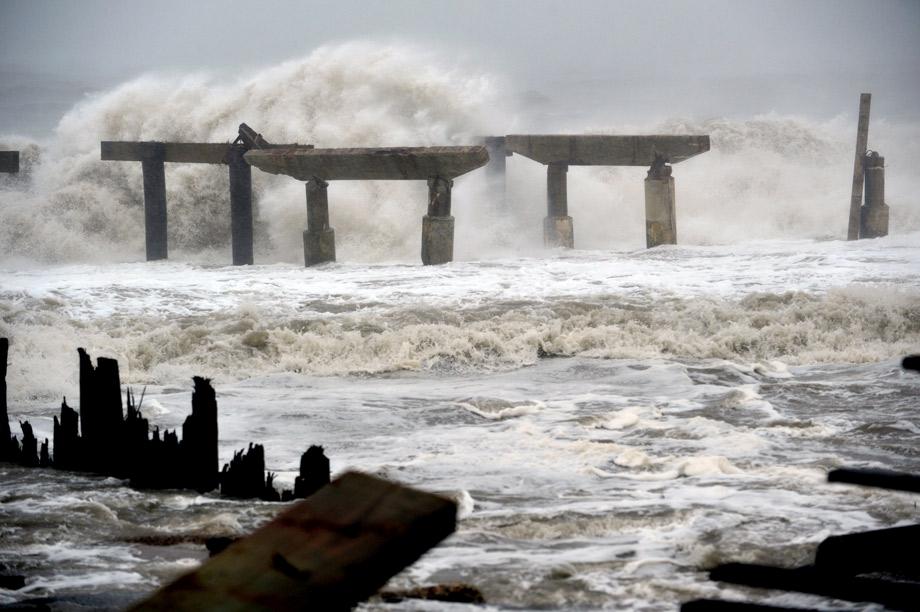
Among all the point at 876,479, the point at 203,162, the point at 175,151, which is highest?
the point at 175,151

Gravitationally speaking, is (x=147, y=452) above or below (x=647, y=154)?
below

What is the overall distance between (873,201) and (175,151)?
10.7 metres

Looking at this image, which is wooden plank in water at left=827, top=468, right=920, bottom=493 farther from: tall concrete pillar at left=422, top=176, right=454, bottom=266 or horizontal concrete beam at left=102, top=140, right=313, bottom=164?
horizontal concrete beam at left=102, top=140, right=313, bottom=164

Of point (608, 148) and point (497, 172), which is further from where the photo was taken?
point (497, 172)

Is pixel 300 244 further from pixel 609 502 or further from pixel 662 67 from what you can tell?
pixel 662 67

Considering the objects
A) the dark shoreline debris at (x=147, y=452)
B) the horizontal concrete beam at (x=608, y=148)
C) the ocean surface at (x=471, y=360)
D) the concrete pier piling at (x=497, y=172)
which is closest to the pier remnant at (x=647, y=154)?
the horizontal concrete beam at (x=608, y=148)

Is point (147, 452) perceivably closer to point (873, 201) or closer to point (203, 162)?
point (203, 162)

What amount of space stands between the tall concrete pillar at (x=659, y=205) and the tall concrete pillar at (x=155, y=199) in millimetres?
6946

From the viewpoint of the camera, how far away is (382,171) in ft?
50.6

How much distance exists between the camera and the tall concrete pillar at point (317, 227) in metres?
16.3

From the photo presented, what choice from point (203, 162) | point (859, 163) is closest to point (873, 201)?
point (859, 163)

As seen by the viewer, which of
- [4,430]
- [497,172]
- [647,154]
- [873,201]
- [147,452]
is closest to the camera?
[147,452]

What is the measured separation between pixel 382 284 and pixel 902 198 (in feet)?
56.4

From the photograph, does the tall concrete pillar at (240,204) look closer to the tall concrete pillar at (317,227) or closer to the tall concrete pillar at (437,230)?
the tall concrete pillar at (317,227)
